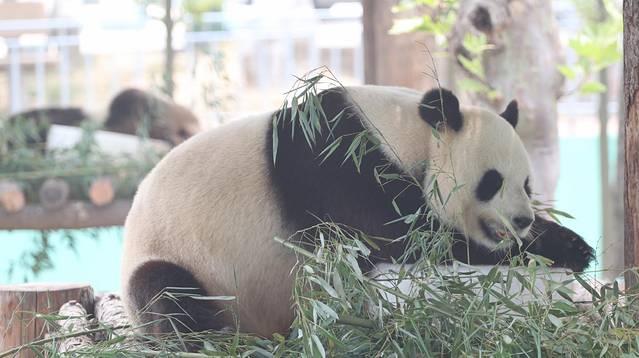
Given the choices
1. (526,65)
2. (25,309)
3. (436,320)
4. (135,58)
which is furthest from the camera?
(135,58)

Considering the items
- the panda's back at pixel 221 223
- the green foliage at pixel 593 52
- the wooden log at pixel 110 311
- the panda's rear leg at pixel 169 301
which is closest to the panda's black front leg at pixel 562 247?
the panda's back at pixel 221 223

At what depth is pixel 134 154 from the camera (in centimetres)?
726

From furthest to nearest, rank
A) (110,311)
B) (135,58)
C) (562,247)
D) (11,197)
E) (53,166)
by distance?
1. (135,58)
2. (53,166)
3. (11,197)
4. (110,311)
5. (562,247)

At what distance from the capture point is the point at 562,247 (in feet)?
11.0

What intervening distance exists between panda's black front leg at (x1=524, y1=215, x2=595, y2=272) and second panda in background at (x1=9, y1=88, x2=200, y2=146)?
497 centimetres

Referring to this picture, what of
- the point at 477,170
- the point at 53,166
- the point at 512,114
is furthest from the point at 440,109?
the point at 53,166

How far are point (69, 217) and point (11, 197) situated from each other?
16.7 inches

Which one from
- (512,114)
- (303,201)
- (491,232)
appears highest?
(512,114)

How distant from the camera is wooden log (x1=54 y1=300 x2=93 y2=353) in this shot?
3.12 m

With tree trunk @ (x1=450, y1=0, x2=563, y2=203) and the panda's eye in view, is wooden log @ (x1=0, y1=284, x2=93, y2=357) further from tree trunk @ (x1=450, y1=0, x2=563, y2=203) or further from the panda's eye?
tree trunk @ (x1=450, y1=0, x2=563, y2=203)

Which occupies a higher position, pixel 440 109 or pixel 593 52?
pixel 593 52

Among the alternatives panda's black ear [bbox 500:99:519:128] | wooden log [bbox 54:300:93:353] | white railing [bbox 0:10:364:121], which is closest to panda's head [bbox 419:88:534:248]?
panda's black ear [bbox 500:99:519:128]

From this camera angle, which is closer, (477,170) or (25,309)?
(477,170)

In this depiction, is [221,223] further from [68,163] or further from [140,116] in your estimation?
[140,116]
